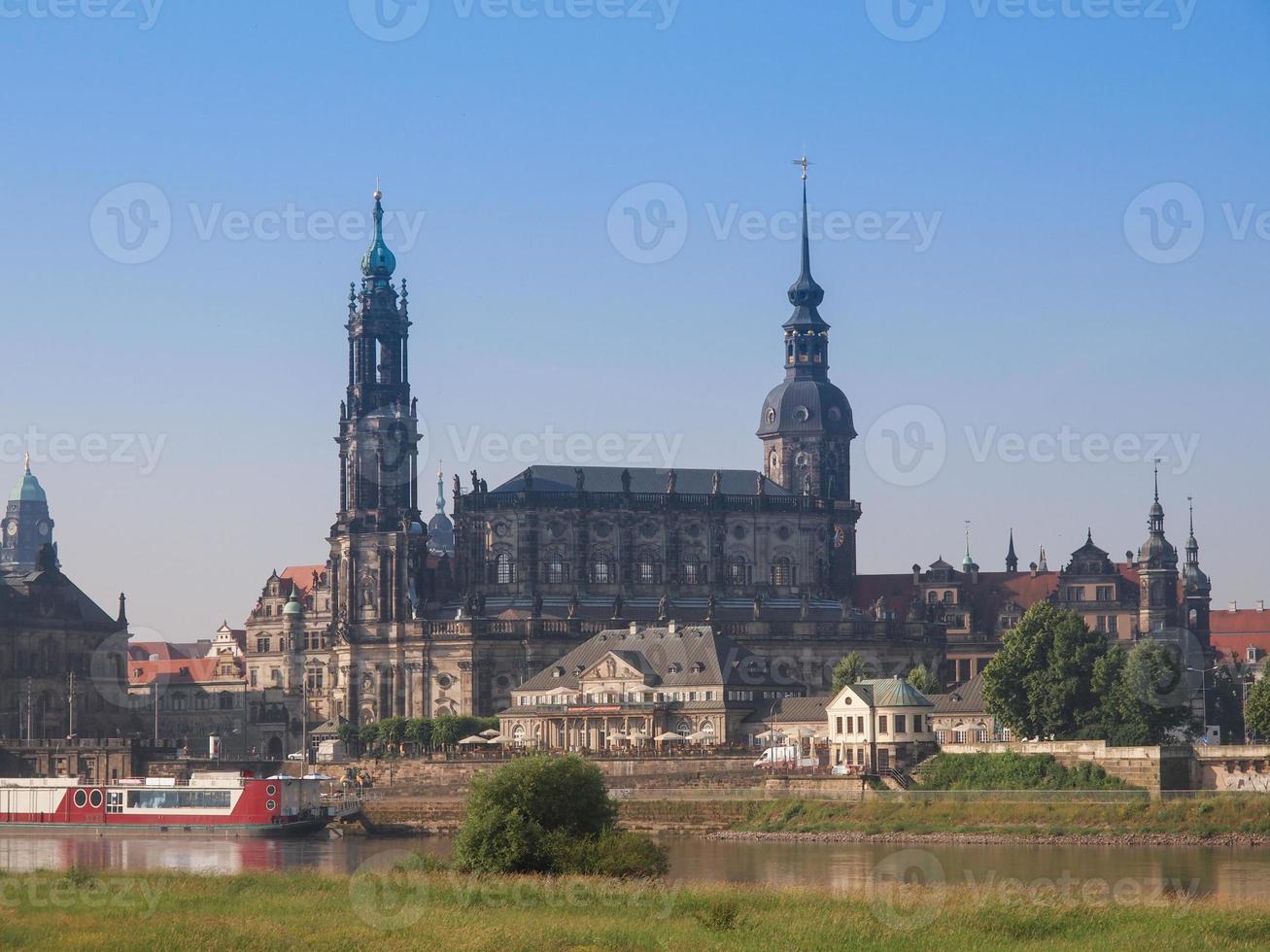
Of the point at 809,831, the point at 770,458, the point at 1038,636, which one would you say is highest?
the point at 770,458

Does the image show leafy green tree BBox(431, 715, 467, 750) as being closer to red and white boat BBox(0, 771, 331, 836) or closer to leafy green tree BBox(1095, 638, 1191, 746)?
red and white boat BBox(0, 771, 331, 836)

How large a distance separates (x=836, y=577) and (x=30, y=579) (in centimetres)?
5145

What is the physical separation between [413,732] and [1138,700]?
47581 mm

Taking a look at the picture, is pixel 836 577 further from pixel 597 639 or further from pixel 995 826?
pixel 995 826

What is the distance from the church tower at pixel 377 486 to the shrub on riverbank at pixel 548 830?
85.2m

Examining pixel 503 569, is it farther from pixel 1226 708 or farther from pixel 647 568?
pixel 1226 708

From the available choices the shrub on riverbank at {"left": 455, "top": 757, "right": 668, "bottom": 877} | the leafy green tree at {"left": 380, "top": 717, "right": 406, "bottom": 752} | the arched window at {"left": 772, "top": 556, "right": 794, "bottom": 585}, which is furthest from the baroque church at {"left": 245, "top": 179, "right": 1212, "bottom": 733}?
the shrub on riverbank at {"left": 455, "top": 757, "right": 668, "bottom": 877}

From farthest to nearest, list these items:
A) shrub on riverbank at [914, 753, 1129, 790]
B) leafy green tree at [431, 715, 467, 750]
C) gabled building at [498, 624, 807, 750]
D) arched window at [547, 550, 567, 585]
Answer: arched window at [547, 550, 567, 585], leafy green tree at [431, 715, 467, 750], gabled building at [498, 624, 807, 750], shrub on riverbank at [914, 753, 1129, 790]

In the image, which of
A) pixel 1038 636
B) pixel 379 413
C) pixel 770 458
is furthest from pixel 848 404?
pixel 1038 636

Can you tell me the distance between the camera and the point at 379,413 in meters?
156

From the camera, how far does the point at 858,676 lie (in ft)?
465

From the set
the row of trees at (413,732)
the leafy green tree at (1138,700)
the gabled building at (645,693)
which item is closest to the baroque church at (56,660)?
the row of trees at (413,732)

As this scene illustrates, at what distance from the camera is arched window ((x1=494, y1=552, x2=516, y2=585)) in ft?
526

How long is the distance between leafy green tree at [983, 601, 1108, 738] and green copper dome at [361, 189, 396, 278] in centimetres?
5655
